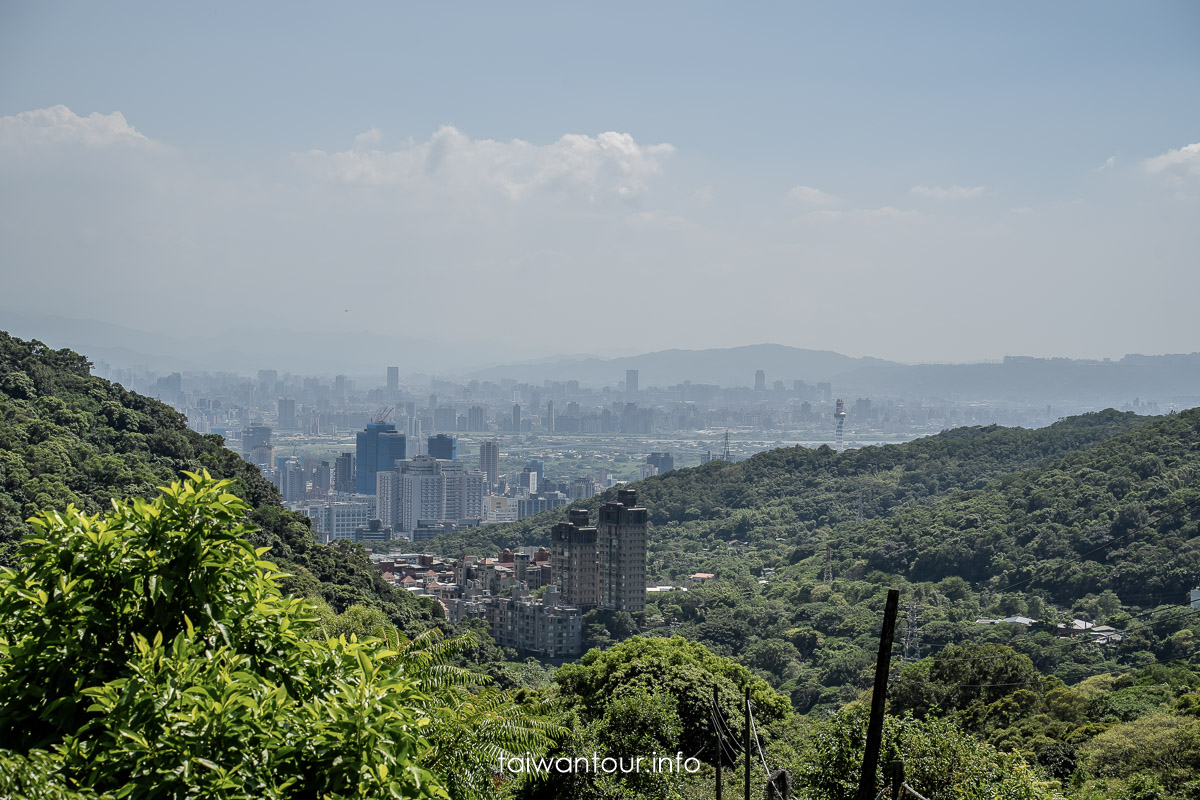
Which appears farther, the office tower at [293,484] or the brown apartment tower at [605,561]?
the office tower at [293,484]

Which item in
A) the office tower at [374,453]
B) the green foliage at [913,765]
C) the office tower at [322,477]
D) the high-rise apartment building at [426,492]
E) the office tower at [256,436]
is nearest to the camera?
the green foliage at [913,765]

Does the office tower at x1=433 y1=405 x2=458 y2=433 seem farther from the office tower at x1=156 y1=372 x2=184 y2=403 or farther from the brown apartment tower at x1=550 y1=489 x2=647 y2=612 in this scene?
the brown apartment tower at x1=550 y1=489 x2=647 y2=612

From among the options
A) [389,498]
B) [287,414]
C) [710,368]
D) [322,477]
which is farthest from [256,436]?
[710,368]

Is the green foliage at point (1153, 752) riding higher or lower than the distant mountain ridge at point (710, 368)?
lower

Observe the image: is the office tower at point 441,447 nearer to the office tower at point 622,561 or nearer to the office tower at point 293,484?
the office tower at point 293,484

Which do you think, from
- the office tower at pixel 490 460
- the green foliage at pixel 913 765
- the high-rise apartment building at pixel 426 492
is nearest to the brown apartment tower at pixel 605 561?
the green foliage at pixel 913 765

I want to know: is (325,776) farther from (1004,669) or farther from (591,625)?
(591,625)

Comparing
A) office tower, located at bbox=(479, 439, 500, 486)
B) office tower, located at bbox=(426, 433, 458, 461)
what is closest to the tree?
office tower, located at bbox=(426, 433, 458, 461)

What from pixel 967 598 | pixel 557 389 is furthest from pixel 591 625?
pixel 557 389
